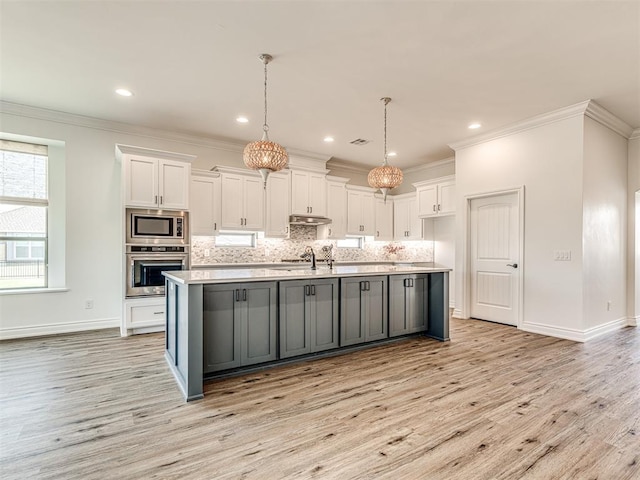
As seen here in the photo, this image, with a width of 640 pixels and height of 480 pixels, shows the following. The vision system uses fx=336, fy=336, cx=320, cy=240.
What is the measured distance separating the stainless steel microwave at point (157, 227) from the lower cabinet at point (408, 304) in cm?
301

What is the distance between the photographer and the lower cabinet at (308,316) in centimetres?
326

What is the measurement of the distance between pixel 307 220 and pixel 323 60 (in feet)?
10.6


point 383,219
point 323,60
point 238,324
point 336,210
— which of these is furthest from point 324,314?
point 383,219

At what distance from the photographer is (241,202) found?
560cm

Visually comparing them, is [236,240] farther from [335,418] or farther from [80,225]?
[335,418]

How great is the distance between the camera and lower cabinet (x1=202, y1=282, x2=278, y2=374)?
113 inches

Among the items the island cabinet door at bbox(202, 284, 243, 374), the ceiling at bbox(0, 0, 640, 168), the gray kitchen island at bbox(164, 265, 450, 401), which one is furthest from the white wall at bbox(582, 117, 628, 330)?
the island cabinet door at bbox(202, 284, 243, 374)

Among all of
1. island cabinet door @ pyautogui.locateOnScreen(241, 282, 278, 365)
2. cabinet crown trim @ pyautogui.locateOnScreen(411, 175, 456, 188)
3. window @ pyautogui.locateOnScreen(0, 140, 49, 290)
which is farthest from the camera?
cabinet crown trim @ pyautogui.locateOnScreen(411, 175, 456, 188)

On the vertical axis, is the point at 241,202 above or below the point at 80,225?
above

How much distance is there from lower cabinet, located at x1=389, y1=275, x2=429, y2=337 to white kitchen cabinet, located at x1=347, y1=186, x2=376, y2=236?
277cm

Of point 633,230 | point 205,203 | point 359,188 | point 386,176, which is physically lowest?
point 633,230

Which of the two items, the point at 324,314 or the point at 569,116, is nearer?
the point at 324,314

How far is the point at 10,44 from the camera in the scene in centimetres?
297

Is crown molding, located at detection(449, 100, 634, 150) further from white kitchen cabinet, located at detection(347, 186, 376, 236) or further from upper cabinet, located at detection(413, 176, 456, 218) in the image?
white kitchen cabinet, located at detection(347, 186, 376, 236)
